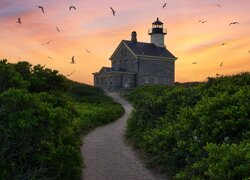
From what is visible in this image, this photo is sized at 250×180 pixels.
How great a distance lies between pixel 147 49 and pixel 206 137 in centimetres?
5737

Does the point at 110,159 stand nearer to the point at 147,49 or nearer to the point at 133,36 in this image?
the point at 147,49

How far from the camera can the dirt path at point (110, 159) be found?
54.0 feet

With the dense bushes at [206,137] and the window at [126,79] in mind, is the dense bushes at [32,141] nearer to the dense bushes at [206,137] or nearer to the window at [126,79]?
the dense bushes at [206,137]

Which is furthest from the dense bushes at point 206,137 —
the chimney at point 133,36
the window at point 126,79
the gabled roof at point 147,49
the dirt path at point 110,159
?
the chimney at point 133,36

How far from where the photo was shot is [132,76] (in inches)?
2785

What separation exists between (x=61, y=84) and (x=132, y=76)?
5069 centimetres

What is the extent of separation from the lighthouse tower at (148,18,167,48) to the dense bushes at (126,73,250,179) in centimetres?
5250

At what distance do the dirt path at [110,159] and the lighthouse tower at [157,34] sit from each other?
5025cm

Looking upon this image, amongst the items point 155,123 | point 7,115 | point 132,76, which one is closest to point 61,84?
point 155,123

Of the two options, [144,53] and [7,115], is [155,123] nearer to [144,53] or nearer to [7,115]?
[7,115]

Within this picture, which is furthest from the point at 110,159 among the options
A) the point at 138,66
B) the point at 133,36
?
the point at 133,36

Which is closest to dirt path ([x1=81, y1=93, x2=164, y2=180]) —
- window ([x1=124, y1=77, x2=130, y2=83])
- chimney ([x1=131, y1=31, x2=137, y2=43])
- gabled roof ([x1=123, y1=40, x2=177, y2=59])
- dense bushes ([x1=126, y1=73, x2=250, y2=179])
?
dense bushes ([x1=126, y1=73, x2=250, y2=179])

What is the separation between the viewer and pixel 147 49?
238 ft

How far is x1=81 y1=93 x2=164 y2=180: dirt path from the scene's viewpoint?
16469mm
